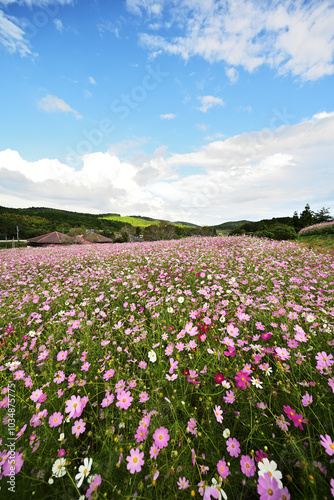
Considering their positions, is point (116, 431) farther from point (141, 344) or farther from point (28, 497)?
point (141, 344)

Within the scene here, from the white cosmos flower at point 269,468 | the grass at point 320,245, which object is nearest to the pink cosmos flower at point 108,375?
the white cosmos flower at point 269,468

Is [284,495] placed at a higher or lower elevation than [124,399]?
higher

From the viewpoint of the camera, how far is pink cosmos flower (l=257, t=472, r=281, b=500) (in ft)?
3.05

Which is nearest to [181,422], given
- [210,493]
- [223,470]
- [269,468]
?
[223,470]

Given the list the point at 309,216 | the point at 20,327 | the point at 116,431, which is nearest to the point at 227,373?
the point at 116,431

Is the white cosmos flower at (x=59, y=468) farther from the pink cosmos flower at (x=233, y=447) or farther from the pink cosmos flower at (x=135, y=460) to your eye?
A: the pink cosmos flower at (x=233, y=447)

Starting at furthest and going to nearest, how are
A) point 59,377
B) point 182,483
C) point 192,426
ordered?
1. point 59,377
2. point 192,426
3. point 182,483

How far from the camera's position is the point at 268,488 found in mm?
956

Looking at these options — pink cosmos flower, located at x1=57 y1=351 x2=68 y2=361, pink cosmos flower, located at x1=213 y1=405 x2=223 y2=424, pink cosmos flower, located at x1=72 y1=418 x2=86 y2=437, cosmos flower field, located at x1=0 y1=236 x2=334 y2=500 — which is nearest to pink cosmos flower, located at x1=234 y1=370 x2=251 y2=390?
cosmos flower field, located at x1=0 y1=236 x2=334 y2=500

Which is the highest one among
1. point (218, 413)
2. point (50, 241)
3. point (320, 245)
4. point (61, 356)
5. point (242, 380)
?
point (320, 245)

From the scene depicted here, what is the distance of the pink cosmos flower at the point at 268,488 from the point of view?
930 millimetres

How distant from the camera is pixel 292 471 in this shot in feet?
3.93

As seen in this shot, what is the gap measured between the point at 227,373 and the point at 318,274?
13.9 feet

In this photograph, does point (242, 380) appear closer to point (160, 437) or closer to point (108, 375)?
point (160, 437)
